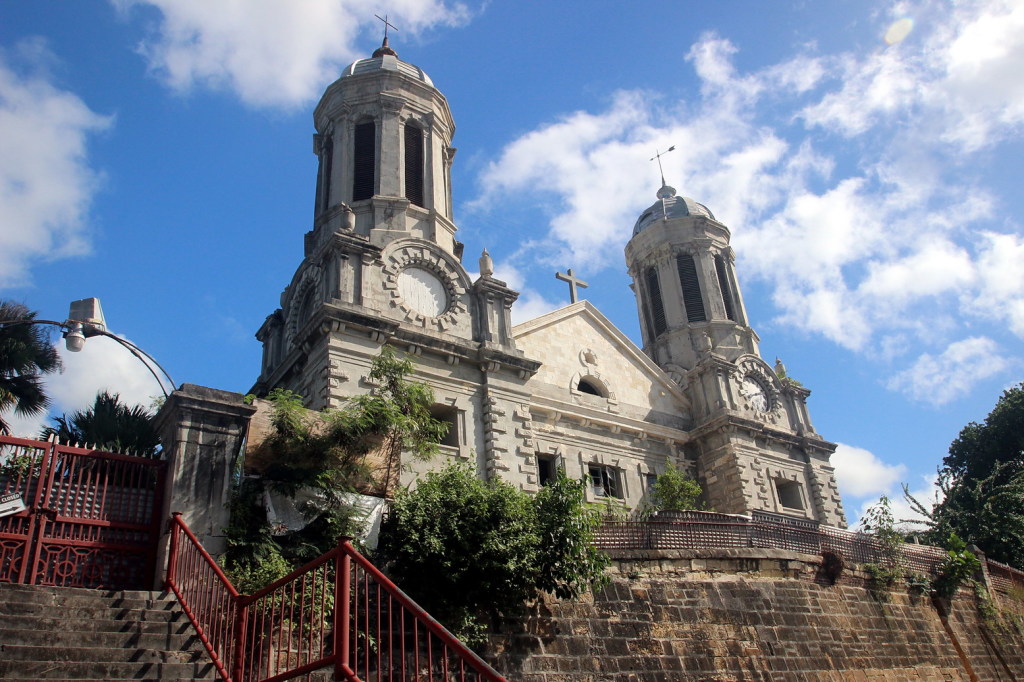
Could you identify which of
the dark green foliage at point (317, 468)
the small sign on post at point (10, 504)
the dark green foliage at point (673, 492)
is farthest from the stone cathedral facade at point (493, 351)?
the small sign on post at point (10, 504)

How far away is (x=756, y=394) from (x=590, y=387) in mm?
5865

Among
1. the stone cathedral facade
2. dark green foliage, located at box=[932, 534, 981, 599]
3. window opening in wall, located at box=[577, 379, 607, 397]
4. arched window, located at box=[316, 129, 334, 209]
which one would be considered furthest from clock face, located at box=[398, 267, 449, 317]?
dark green foliage, located at box=[932, 534, 981, 599]

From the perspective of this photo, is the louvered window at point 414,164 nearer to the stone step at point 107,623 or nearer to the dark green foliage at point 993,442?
the stone step at point 107,623

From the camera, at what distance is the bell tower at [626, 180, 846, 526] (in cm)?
2334

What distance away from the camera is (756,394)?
84.1ft

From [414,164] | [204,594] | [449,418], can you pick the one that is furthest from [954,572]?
[414,164]

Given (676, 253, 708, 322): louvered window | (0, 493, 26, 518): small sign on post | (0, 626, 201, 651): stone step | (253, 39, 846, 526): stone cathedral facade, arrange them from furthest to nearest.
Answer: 1. (676, 253, 708, 322): louvered window
2. (253, 39, 846, 526): stone cathedral facade
3. (0, 493, 26, 518): small sign on post
4. (0, 626, 201, 651): stone step

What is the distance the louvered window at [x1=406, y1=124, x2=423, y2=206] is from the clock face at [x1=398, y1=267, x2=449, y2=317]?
115 inches

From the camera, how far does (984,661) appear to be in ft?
58.9

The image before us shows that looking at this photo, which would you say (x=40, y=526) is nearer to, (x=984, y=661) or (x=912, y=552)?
(x=912, y=552)

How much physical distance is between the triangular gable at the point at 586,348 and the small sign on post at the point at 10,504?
46.7 ft

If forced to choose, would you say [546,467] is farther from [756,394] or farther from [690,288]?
[690,288]

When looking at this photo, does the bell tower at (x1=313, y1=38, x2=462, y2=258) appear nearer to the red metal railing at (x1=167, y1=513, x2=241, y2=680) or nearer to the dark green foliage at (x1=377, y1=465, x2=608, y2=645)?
the dark green foliage at (x1=377, y1=465, x2=608, y2=645)

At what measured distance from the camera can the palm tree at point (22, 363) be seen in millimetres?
14305
